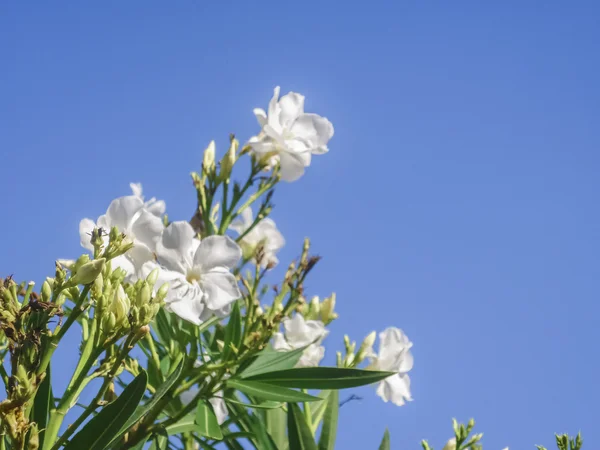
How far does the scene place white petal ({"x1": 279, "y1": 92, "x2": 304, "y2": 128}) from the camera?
2406 mm

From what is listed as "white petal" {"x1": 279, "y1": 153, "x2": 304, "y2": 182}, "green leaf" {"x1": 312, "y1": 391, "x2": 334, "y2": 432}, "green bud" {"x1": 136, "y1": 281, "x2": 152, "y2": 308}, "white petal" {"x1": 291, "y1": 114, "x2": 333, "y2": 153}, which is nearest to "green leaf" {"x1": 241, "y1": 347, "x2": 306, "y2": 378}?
"green leaf" {"x1": 312, "y1": 391, "x2": 334, "y2": 432}

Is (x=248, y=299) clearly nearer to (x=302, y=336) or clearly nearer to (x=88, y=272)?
(x=302, y=336)

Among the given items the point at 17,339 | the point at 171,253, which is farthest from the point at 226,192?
the point at 17,339

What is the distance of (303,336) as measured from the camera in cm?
238

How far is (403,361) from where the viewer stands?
2.48 meters

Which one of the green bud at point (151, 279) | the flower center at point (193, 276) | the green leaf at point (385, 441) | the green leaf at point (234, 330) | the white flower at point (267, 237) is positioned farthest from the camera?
the white flower at point (267, 237)

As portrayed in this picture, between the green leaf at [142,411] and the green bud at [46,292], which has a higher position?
the green bud at [46,292]

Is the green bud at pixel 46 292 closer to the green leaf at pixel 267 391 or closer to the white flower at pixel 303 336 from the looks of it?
the green leaf at pixel 267 391

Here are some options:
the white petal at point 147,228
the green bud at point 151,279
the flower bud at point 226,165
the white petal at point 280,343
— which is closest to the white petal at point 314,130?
the flower bud at point 226,165

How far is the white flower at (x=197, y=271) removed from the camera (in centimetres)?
167

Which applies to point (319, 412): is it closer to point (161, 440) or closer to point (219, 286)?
point (161, 440)

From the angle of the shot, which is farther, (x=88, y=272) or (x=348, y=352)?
(x=348, y=352)

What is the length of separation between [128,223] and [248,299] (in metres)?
0.46

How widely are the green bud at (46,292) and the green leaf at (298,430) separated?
1.08m
